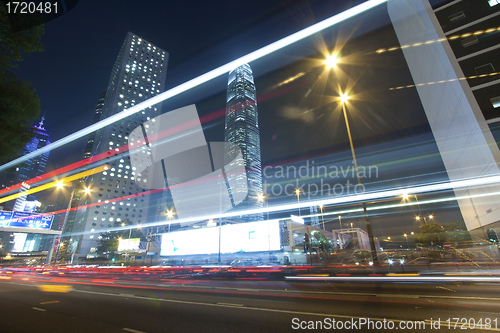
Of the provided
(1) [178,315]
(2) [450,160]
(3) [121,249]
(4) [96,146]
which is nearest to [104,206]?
(4) [96,146]

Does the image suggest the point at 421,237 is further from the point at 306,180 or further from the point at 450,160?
the point at 306,180

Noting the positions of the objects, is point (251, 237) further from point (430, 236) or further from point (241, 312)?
point (430, 236)

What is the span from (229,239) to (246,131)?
137 m

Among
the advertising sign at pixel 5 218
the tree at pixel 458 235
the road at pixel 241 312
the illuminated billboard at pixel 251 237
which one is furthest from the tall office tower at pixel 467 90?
the advertising sign at pixel 5 218

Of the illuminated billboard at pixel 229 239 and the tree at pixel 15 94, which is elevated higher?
the tree at pixel 15 94

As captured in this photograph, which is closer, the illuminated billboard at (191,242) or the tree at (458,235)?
the illuminated billboard at (191,242)

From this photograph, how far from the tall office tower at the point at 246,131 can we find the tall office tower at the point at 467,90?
11042 centimetres

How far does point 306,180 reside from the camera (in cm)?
3291

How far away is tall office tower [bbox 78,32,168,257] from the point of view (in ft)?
311

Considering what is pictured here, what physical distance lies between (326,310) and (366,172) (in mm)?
15678

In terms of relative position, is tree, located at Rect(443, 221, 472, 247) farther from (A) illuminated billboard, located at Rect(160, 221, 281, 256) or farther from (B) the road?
(B) the road

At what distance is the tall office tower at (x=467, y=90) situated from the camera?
81.6 feet

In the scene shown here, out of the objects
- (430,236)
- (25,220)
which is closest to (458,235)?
(430,236)

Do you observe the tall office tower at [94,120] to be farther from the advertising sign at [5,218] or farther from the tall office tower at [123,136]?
the advertising sign at [5,218]
